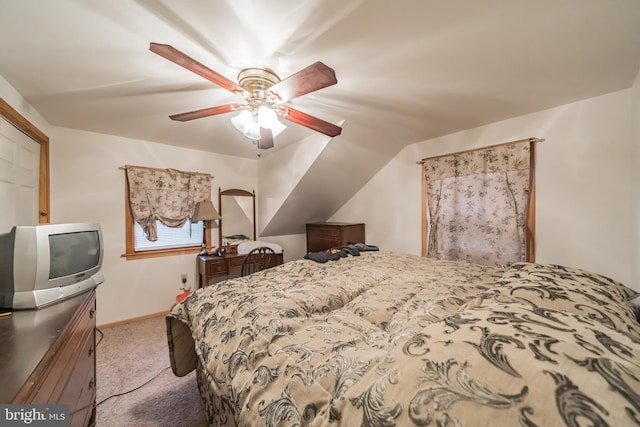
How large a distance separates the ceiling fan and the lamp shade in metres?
1.79

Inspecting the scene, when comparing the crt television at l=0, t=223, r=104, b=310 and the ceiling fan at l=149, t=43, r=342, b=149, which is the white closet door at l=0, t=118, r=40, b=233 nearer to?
the crt television at l=0, t=223, r=104, b=310

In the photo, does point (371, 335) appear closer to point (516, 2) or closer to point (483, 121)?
point (516, 2)

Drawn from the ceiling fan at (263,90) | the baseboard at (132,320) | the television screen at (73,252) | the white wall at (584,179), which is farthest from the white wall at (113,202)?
the white wall at (584,179)

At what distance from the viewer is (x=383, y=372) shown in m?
0.51

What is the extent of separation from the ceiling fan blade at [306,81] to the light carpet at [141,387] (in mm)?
2157

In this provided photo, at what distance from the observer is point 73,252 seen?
1.42 metres

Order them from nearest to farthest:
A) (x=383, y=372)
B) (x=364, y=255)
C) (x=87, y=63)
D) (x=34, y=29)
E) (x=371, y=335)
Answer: (x=383, y=372) < (x=371, y=335) < (x=34, y=29) < (x=87, y=63) < (x=364, y=255)

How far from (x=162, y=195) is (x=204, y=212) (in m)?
0.55

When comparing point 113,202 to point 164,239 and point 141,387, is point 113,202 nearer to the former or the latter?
point 164,239

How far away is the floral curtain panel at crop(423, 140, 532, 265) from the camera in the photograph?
2311 millimetres

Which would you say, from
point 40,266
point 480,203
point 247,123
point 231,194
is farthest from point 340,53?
point 231,194

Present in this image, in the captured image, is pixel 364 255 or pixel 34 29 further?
pixel 364 255

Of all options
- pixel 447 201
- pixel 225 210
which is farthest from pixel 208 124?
pixel 447 201

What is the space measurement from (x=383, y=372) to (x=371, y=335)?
402 millimetres
